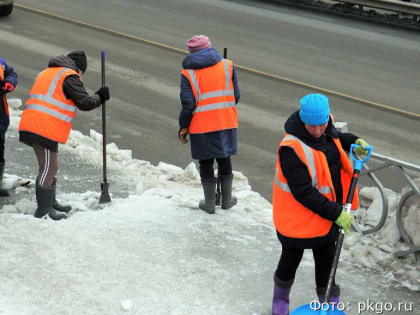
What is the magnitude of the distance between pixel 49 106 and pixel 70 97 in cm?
21

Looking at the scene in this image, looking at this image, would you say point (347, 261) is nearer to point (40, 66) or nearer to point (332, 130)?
point (332, 130)

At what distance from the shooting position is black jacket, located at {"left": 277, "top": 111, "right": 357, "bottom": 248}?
17.5ft

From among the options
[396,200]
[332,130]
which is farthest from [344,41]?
[332,130]

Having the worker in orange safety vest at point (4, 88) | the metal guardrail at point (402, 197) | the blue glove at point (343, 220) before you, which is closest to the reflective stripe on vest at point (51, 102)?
the worker in orange safety vest at point (4, 88)

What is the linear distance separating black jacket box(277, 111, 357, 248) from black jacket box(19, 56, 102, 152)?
2435mm

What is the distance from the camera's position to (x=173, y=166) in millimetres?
9578

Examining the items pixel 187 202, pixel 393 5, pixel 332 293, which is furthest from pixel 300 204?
pixel 393 5

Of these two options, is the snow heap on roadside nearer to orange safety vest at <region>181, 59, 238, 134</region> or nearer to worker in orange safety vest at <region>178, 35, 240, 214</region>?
worker in orange safety vest at <region>178, 35, 240, 214</region>

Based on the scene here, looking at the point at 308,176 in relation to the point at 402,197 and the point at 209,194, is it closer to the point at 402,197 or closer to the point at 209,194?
the point at 402,197

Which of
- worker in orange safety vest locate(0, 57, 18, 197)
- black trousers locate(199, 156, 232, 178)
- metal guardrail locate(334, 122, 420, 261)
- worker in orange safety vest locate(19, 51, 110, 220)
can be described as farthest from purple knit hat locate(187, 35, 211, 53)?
worker in orange safety vest locate(0, 57, 18, 197)

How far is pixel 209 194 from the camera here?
771cm

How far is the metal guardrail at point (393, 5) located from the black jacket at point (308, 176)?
42.0 feet

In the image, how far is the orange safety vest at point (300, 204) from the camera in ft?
17.6

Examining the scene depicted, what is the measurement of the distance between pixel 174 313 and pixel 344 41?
11.7 meters
